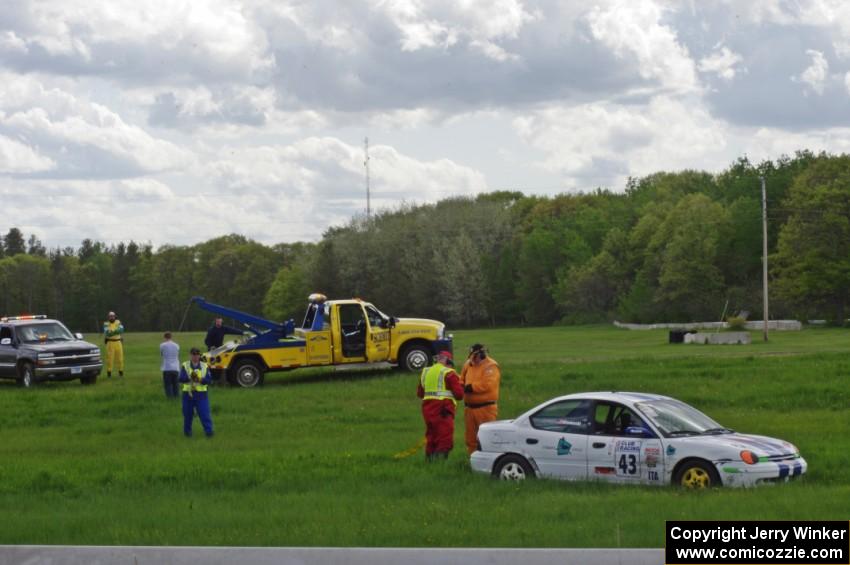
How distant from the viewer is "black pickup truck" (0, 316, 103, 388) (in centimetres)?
3284

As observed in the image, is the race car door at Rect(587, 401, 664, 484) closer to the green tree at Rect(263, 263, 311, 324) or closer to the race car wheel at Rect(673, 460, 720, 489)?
the race car wheel at Rect(673, 460, 720, 489)

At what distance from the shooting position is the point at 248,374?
32.2 meters

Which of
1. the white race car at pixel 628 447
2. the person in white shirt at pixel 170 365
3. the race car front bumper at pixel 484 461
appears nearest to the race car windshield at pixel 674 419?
the white race car at pixel 628 447

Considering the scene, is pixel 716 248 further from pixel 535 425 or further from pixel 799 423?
pixel 535 425

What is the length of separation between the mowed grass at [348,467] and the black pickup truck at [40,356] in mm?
640

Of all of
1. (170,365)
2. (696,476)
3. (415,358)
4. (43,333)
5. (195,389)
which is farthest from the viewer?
(43,333)

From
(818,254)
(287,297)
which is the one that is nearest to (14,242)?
(287,297)

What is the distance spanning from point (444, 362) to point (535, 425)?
2.63 meters

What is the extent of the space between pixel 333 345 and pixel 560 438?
16.5 meters

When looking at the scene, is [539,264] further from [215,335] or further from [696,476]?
[696,476]

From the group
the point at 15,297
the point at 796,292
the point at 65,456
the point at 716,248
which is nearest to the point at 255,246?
the point at 15,297

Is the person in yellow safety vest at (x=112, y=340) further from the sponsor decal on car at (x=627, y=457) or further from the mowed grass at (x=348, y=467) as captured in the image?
the sponsor decal on car at (x=627, y=457)

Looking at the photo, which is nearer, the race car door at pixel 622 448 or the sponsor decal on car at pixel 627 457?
the race car door at pixel 622 448

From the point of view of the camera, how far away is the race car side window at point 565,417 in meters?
16.5
